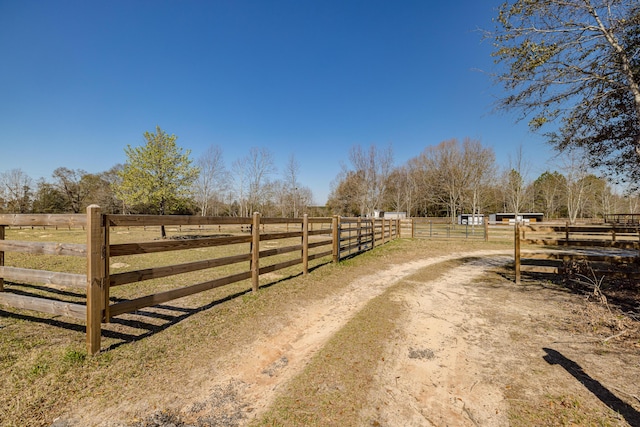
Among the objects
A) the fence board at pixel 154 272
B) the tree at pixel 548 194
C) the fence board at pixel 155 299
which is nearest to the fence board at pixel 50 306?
the fence board at pixel 155 299

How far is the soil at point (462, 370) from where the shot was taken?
2.31 meters

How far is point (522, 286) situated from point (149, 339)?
309 inches

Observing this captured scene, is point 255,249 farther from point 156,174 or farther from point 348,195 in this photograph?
point 348,195

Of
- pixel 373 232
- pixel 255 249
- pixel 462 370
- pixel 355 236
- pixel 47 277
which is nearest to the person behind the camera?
pixel 462 370

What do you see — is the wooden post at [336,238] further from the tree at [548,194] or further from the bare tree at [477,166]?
the tree at [548,194]

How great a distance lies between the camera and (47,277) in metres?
3.45

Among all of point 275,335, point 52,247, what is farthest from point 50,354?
point 275,335

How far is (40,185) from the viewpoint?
47656mm

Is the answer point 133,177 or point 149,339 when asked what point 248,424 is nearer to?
point 149,339

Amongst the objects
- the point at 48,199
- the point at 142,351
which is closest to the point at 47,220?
the point at 142,351

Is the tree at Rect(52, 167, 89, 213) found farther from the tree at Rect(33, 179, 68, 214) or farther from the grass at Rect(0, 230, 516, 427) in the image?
the grass at Rect(0, 230, 516, 427)

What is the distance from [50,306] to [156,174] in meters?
19.6

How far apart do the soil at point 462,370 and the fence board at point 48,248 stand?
1830 millimetres

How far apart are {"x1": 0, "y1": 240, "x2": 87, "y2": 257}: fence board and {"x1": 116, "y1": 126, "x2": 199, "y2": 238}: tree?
683 inches
